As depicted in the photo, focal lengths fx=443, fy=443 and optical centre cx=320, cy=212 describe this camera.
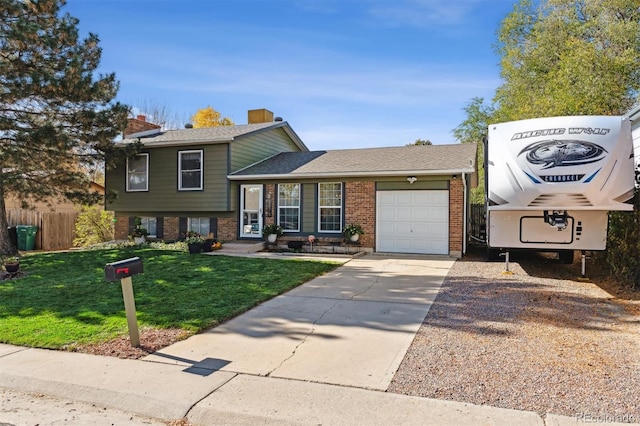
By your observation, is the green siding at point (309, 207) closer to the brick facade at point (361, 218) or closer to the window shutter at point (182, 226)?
the brick facade at point (361, 218)

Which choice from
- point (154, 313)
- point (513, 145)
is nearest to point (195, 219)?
point (154, 313)

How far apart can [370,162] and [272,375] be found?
11112 millimetres

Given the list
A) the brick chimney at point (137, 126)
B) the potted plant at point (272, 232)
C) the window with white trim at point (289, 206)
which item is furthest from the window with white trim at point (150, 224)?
the window with white trim at point (289, 206)

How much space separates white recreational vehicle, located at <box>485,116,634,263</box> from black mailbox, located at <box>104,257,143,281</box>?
21.4ft

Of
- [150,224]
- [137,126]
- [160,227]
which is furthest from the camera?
[137,126]

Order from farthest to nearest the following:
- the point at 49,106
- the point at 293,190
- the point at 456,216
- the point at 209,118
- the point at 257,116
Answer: the point at 209,118 < the point at 257,116 < the point at 293,190 < the point at 49,106 < the point at 456,216

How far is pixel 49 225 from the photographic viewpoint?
1938 centimetres

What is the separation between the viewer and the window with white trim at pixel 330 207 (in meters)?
14.3

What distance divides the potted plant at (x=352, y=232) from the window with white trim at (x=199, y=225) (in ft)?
17.1

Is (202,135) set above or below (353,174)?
above

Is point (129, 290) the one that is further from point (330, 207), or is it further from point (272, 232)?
point (330, 207)

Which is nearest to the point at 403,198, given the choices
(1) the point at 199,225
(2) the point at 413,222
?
(2) the point at 413,222

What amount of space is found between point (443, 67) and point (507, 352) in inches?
470

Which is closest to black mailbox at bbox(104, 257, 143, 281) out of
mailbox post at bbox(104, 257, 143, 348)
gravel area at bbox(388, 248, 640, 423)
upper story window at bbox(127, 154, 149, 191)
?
mailbox post at bbox(104, 257, 143, 348)
